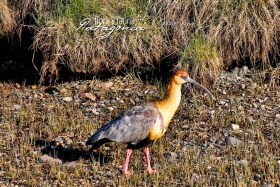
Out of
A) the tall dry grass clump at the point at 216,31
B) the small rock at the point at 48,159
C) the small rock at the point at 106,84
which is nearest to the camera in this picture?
the small rock at the point at 48,159

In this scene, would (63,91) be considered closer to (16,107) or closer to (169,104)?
(16,107)

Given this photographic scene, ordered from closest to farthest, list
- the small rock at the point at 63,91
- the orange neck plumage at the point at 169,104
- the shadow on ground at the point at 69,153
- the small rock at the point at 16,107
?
the orange neck plumage at the point at 169,104, the shadow on ground at the point at 69,153, the small rock at the point at 16,107, the small rock at the point at 63,91

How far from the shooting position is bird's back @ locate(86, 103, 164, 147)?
8430 mm

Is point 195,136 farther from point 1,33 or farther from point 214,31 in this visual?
point 1,33

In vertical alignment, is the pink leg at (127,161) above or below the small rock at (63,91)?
below

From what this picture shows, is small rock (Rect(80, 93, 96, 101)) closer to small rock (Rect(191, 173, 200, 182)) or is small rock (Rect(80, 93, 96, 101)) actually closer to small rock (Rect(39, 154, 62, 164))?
small rock (Rect(39, 154, 62, 164))

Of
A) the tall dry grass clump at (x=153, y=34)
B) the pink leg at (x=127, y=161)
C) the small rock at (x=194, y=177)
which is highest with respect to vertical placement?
the tall dry grass clump at (x=153, y=34)

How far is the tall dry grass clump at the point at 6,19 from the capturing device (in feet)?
38.8

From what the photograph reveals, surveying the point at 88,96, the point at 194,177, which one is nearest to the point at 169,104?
the point at 194,177

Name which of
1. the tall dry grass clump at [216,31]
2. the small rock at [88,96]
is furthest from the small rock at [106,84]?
the tall dry grass clump at [216,31]

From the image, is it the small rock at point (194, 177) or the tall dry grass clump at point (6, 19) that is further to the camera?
the tall dry grass clump at point (6, 19)

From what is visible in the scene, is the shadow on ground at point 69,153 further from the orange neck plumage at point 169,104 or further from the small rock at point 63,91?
the small rock at point 63,91

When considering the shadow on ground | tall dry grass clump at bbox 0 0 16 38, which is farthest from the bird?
tall dry grass clump at bbox 0 0 16 38

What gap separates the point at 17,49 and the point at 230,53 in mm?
3894
